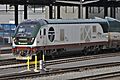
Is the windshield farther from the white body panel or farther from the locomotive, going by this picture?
the white body panel

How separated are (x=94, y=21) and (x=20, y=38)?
863cm

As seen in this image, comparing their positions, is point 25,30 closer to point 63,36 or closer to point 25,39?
point 25,39

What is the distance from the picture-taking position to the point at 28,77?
735 inches

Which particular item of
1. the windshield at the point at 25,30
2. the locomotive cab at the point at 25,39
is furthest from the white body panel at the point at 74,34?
the windshield at the point at 25,30

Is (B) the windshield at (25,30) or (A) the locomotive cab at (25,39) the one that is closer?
(A) the locomotive cab at (25,39)

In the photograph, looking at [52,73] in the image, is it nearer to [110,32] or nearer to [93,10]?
[110,32]

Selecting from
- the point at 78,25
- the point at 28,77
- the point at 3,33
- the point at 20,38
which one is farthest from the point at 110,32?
the point at 28,77

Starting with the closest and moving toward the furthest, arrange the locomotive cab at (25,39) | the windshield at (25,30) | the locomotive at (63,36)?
the locomotive cab at (25,39) → the locomotive at (63,36) → the windshield at (25,30)

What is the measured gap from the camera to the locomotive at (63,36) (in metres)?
26.7

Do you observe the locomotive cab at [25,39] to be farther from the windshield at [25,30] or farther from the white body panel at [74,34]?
the white body panel at [74,34]

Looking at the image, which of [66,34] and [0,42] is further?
[0,42]

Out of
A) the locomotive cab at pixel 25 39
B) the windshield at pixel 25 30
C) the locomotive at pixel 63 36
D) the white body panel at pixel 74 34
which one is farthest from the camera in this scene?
the white body panel at pixel 74 34

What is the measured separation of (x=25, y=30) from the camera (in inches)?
1068

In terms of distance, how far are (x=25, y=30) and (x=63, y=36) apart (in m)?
3.74
